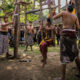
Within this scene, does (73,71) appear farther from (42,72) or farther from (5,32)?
(5,32)

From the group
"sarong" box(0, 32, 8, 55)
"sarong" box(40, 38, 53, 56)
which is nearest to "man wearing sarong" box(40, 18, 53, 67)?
"sarong" box(40, 38, 53, 56)

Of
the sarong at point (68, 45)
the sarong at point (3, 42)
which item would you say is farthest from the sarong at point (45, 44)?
the sarong at point (3, 42)

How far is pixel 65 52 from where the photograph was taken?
11.4ft

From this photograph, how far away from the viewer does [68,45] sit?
346 cm

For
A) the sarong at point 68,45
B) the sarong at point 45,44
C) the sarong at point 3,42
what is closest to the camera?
the sarong at point 68,45

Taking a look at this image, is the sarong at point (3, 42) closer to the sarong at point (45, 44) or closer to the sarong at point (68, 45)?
the sarong at point (45, 44)

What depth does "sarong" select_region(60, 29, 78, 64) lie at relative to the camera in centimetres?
345

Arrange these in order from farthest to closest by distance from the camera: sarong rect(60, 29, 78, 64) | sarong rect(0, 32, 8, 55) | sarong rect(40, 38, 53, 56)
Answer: sarong rect(0, 32, 8, 55), sarong rect(40, 38, 53, 56), sarong rect(60, 29, 78, 64)

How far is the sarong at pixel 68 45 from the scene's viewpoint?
3.45 m

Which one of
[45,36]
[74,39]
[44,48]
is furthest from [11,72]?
[74,39]

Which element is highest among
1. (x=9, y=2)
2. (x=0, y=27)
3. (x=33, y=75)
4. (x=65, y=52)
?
(x=9, y=2)

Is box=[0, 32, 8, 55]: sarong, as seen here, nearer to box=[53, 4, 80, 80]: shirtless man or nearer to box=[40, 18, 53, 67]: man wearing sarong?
box=[40, 18, 53, 67]: man wearing sarong

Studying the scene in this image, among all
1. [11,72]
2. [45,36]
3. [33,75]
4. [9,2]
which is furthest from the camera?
[9,2]

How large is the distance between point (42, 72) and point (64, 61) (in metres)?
1.11
